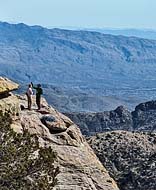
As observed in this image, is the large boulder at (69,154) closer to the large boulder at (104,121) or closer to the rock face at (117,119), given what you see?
the rock face at (117,119)

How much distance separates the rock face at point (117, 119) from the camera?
14500 cm

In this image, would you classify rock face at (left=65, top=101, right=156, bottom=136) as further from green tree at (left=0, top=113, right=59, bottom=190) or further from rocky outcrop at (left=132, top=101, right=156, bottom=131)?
green tree at (left=0, top=113, right=59, bottom=190)

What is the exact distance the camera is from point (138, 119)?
152 m

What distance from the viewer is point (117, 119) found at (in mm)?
158625

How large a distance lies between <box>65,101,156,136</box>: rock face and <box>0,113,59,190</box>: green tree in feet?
383

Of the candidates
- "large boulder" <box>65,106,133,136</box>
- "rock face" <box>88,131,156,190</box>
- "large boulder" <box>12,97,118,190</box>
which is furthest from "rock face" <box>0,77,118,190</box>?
"large boulder" <box>65,106,133,136</box>

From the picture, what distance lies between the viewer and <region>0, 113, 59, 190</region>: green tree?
21875mm

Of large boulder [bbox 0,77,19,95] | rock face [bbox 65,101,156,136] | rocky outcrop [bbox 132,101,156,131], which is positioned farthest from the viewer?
rocky outcrop [bbox 132,101,156,131]

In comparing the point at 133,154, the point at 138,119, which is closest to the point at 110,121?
the point at 138,119

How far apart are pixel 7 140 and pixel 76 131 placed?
5756 millimetres

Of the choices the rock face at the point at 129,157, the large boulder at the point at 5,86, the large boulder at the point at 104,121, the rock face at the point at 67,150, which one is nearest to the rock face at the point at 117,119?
the large boulder at the point at 104,121

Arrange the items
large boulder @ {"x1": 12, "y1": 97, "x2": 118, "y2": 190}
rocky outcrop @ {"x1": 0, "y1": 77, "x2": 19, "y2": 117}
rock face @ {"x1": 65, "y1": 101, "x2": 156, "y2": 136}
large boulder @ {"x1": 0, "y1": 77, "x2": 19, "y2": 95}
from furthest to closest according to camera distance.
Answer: rock face @ {"x1": 65, "y1": 101, "x2": 156, "y2": 136} < large boulder @ {"x1": 0, "y1": 77, "x2": 19, "y2": 95} < rocky outcrop @ {"x1": 0, "y1": 77, "x2": 19, "y2": 117} < large boulder @ {"x1": 12, "y1": 97, "x2": 118, "y2": 190}

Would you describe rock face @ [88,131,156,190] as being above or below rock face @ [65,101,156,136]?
above

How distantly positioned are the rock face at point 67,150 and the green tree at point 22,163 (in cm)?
118
